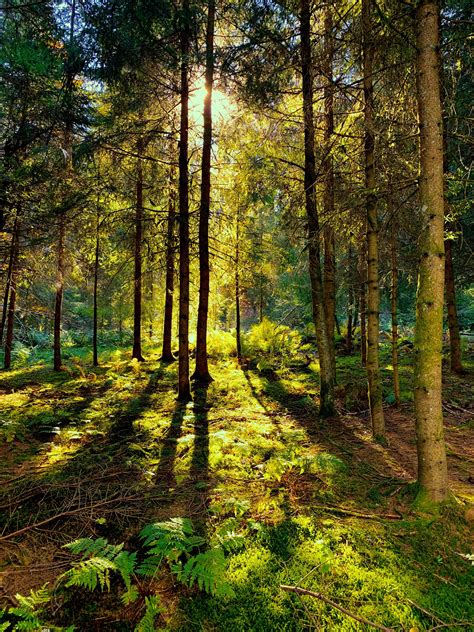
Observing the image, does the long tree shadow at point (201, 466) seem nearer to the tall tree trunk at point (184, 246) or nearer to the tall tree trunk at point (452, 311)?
the tall tree trunk at point (184, 246)

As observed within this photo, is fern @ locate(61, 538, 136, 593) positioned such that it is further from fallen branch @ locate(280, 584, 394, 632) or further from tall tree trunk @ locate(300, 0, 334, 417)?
tall tree trunk @ locate(300, 0, 334, 417)

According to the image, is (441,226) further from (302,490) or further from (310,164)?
(310,164)

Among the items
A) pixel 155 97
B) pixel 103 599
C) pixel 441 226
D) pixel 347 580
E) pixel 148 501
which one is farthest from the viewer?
pixel 155 97

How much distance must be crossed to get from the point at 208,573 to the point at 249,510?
3.87 feet

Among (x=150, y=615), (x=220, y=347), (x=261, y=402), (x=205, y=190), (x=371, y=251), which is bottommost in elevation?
(x=261, y=402)

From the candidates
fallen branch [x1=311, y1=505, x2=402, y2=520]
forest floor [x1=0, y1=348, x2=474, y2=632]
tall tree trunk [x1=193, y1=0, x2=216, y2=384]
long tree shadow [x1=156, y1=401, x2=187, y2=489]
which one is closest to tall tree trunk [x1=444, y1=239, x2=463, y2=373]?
forest floor [x1=0, y1=348, x2=474, y2=632]

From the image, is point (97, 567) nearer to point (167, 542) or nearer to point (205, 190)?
point (167, 542)

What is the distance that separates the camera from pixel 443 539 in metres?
3.06

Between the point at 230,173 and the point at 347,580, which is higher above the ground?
the point at 230,173

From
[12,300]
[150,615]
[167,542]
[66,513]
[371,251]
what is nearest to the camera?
[150,615]

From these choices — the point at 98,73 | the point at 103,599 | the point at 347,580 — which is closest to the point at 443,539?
the point at 347,580

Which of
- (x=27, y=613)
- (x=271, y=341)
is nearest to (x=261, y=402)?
(x=271, y=341)

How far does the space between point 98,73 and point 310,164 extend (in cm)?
468

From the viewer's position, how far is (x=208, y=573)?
7.91 ft
